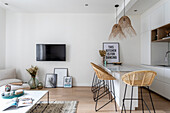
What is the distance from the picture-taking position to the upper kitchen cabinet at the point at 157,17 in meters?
3.13

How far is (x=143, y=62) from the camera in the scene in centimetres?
406

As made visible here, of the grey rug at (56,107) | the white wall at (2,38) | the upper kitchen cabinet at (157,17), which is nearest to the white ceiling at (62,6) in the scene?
the white wall at (2,38)

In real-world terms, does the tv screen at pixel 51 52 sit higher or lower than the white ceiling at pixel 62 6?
lower

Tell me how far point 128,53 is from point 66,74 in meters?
2.44

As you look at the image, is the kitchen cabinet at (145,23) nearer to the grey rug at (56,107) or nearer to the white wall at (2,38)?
the grey rug at (56,107)

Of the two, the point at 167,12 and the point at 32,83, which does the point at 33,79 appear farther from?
the point at 167,12

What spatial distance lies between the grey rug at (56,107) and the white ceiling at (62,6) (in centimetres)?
280

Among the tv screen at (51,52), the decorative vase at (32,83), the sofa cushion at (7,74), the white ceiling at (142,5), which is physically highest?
the white ceiling at (142,5)

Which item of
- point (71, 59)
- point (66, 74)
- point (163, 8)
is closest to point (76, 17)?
point (71, 59)

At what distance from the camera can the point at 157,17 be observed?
3355mm

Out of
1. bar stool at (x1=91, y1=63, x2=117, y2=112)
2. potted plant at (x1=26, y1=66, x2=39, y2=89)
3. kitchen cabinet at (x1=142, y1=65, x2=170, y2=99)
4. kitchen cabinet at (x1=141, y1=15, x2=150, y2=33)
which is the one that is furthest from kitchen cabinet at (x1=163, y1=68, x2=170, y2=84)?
potted plant at (x1=26, y1=66, x2=39, y2=89)

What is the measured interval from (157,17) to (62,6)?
9.60 feet

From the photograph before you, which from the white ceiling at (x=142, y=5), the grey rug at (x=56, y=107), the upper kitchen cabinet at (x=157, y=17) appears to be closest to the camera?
the grey rug at (x=56, y=107)

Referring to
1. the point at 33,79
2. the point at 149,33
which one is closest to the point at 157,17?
the point at 149,33
